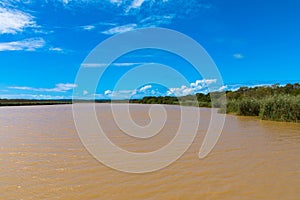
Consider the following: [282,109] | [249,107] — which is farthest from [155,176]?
[249,107]

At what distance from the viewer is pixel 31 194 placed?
3.79 m

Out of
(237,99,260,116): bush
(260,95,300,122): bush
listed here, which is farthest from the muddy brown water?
(237,99,260,116): bush

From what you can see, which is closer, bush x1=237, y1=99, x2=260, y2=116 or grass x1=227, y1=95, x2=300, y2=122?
grass x1=227, y1=95, x2=300, y2=122

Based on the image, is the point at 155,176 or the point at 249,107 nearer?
the point at 155,176

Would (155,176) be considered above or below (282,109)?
below

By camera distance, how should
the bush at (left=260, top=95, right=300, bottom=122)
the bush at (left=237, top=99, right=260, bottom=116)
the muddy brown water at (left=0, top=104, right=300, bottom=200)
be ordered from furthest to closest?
the bush at (left=237, top=99, right=260, bottom=116)
the bush at (left=260, top=95, right=300, bottom=122)
the muddy brown water at (left=0, top=104, right=300, bottom=200)

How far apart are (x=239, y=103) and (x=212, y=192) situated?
63.1 feet

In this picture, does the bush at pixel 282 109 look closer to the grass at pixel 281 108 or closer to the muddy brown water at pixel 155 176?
the grass at pixel 281 108

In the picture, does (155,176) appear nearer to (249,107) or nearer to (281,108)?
(281,108)

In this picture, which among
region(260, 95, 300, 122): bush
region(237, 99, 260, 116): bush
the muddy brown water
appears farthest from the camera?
region(237, 99, 260, 116): bush

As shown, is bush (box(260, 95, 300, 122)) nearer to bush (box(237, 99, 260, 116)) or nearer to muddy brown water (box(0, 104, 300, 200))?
bush (box(237, 99, 260, 116))

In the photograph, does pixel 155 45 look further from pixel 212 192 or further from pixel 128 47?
pixel 212 192

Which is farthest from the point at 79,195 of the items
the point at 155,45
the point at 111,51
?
the point at 155,45

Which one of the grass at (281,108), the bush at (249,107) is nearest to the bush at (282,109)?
the grass at (281,108)
